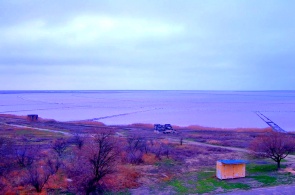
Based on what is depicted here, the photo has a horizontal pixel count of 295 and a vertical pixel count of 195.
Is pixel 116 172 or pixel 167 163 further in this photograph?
pixel 167 163

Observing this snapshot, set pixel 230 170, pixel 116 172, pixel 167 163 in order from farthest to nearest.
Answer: pixel 167 163 < pixel 230 170 < pixel 116 172

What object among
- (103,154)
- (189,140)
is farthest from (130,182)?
(189,140)

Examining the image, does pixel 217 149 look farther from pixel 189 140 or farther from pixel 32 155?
pixel 32 155

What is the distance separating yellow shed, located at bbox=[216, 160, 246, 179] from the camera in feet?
72.1

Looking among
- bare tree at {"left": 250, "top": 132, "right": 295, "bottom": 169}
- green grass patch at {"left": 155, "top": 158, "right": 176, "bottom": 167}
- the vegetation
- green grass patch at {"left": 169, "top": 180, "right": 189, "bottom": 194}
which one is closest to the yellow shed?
the vegetation

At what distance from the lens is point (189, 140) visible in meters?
42.6

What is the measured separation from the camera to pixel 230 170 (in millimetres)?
22188

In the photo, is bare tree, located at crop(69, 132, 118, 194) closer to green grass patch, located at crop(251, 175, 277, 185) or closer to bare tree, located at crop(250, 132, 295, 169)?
green grass patch, located at crop(251, 175, 277, 185)

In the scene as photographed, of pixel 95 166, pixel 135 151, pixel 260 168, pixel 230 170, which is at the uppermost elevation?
pixel 95 166

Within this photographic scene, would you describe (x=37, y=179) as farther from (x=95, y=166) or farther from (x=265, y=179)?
(x=265, y=179)

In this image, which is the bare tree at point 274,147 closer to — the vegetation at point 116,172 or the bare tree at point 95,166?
the vegetation at point 116,172

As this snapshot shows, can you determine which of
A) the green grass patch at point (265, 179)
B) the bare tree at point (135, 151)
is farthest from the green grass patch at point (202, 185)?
the bare tree at point (135, 151)

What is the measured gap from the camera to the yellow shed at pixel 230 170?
21969mm

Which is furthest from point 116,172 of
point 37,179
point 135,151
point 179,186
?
point 135,151
